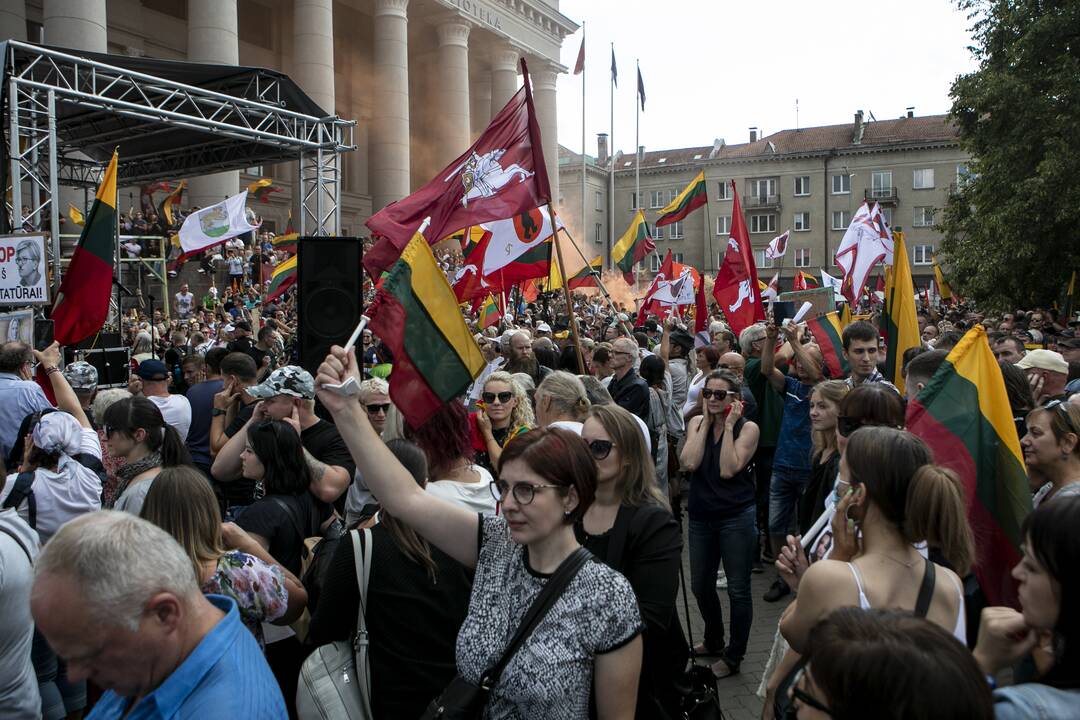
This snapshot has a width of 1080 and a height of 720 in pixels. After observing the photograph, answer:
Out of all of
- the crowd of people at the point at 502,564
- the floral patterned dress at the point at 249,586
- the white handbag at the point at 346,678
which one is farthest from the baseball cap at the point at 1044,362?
the floral patterned dress at the point at 249,586

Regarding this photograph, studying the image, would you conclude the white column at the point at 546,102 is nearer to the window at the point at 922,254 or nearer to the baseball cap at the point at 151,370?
the baseball cap at the point at 151,370

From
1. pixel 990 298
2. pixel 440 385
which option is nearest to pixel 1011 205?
pixel 990 298

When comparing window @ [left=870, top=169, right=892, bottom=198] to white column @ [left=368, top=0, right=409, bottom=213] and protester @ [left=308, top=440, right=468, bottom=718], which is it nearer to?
white column @ [left=368, top=0, right=409, bottom=213]

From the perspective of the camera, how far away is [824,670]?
1601 millimetres

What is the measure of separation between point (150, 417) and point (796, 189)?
7089 cm

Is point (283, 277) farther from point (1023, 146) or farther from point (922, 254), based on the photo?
point (922, 254)

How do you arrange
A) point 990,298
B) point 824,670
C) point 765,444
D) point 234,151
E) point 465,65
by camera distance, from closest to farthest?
point 824,670, point 765,444, point 234,151, point 990,298, point 465,65

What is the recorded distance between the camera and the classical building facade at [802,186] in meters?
66.6

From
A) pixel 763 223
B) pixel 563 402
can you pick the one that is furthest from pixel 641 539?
pixel 763 223

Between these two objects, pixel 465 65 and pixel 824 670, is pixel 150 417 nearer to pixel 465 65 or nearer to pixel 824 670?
pixel 824 670

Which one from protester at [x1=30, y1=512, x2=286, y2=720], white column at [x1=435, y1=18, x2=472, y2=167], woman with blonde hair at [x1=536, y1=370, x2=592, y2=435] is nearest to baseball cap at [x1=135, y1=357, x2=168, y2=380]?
woman with blonde hair at [x1=536, y1=370, x2=592, y2=435]

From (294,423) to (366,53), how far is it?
39005mm

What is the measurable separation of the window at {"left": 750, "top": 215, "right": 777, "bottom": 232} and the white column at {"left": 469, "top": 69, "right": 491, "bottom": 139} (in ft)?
113

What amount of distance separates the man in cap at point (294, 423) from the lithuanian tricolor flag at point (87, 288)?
409 cm
